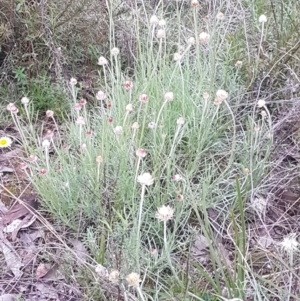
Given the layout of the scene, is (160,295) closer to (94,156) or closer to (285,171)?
(94,156)

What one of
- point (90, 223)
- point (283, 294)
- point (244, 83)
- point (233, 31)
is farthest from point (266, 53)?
point (283, 294)

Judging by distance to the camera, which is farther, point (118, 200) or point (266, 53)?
point (266, 53)

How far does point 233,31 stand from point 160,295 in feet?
5.88

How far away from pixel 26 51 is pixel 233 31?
115cm

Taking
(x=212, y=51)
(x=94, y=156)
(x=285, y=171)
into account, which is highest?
(x=212, y=51)

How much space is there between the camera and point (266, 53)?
2.70 meters

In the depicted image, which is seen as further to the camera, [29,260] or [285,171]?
[285,171]

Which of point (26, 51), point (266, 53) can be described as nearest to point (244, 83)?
point (266, 53)

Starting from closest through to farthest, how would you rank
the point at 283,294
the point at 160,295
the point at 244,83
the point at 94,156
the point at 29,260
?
the point at 283,294 → the point at 160,295 → the point at 29,260 → the point at 94,156 → the point at 244,83

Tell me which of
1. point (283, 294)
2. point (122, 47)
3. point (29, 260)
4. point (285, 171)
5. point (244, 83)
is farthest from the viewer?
point (122, 47)

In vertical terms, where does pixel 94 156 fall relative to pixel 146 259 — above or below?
above

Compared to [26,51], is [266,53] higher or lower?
lower

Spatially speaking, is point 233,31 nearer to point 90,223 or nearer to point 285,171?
point 285,171

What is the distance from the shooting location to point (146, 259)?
1777 millimetres
